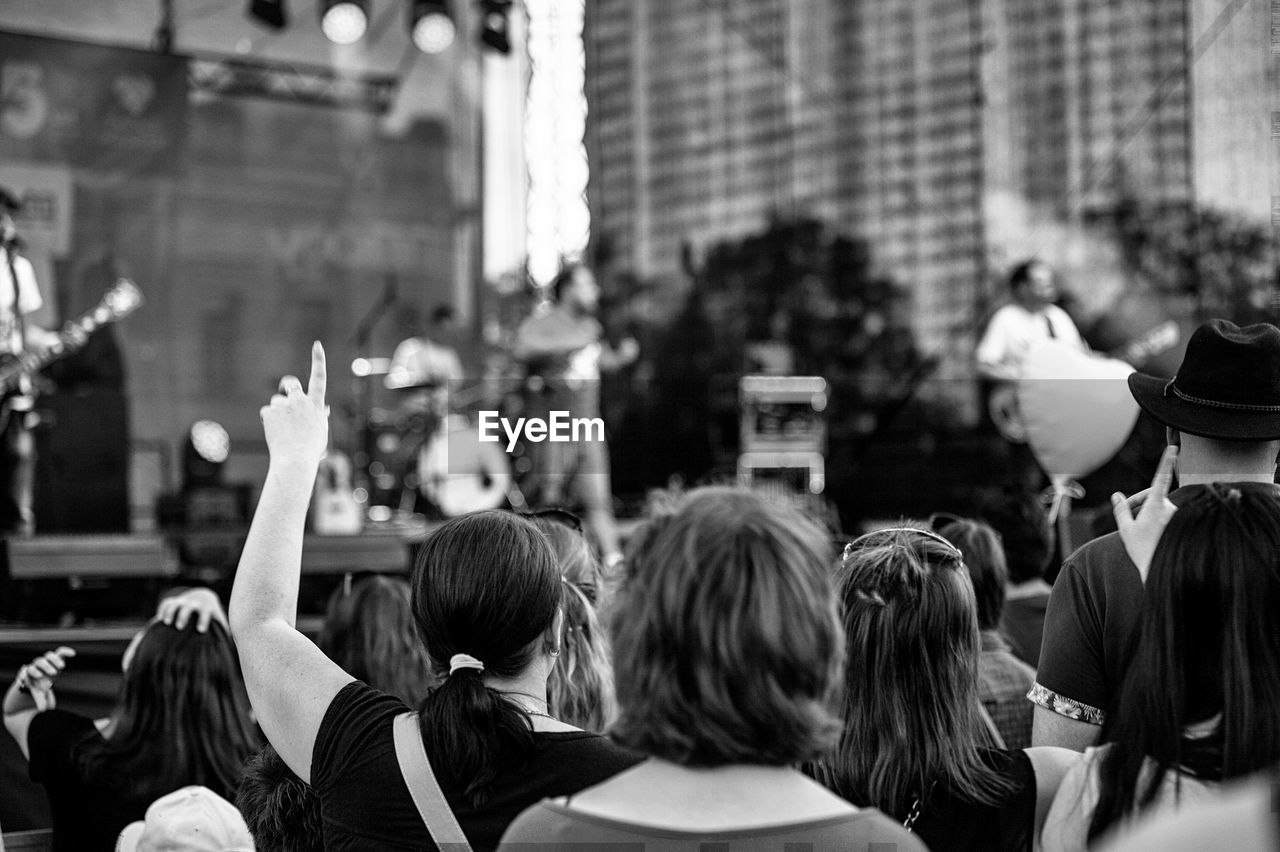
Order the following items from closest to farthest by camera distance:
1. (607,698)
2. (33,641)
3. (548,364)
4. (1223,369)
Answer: (1223,369)
(607,698)
(33,641)
(548,364)

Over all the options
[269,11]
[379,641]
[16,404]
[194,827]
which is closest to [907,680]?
[194,827]

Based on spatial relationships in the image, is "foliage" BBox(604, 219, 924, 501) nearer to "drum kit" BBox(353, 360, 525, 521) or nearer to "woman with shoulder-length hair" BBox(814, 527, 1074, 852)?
"drum kit" BBox(353, 360, 525, 521)

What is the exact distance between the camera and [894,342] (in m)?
10.4

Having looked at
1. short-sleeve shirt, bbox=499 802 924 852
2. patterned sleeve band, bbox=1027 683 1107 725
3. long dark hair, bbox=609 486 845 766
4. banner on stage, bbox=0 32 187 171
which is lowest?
patterned sleeve band, bbox=1027 683 1107 725

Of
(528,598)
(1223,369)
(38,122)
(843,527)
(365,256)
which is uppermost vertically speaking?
(38,122)

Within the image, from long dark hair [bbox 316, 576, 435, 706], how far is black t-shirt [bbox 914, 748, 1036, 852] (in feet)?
4.54

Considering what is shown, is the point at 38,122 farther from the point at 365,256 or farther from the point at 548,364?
the point at 548,364

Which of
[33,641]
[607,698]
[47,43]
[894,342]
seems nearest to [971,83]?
[894,342]

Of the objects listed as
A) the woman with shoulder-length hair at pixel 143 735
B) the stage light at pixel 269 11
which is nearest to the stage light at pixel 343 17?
the stage light at pixel 269 11

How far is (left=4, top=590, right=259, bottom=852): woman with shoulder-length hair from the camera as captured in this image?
254 centimetres

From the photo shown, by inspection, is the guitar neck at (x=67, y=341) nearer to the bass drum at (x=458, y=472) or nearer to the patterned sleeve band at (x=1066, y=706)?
the bass drum at (x=458, y=472)

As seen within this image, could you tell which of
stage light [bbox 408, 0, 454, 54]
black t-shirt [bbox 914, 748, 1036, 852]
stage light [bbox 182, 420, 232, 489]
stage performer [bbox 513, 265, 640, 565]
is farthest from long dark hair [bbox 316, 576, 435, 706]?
stage light [bbox 408, 0, 454, 54]

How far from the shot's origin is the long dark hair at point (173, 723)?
2.55 m

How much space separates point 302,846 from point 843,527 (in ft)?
24.3
